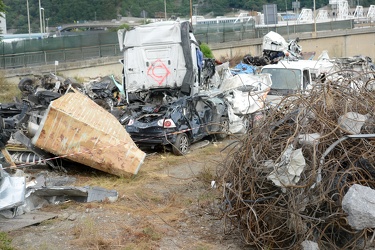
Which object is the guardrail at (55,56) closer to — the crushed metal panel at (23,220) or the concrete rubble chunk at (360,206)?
the crushed metal panel at (23,220)

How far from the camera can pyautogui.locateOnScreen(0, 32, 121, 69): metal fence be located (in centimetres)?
3017

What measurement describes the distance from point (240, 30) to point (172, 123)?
34.5 meters

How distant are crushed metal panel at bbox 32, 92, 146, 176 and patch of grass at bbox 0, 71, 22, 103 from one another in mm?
12597

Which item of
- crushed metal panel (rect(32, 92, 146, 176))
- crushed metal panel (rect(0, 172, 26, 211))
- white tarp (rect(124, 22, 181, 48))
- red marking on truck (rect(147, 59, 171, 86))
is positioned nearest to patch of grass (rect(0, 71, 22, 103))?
white tarp (rect(124, 22, 181, 48))

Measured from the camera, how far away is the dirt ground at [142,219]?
337 inches

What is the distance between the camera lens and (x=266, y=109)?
8781 mm

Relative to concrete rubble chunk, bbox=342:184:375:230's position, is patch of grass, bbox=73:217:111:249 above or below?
below

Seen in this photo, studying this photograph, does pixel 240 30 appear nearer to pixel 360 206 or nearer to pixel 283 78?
pixel 283 78

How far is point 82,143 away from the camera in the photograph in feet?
40.3

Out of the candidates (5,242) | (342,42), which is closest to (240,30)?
(342,42)

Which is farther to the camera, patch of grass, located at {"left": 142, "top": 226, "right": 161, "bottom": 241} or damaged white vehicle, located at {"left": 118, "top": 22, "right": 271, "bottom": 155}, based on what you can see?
A: damaged white vehicle, located at {"left": 118, "top": 22, "right": 271, "bottom": 155}

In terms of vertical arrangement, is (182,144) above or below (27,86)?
below

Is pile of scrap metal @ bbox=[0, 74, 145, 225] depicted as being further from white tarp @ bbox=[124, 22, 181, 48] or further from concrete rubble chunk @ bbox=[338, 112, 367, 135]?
white tarp @ bbox=[124, 22, 181, 48]

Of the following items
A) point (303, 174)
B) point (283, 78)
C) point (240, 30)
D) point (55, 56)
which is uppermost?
point (240, 30)
